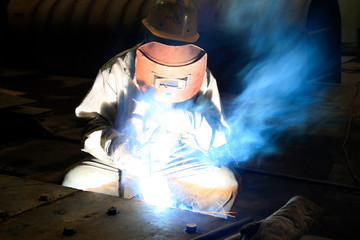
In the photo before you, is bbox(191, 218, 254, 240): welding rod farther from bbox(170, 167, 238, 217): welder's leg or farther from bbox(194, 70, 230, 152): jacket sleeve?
bbox(194, 70, 230, 152): jacket sleeve

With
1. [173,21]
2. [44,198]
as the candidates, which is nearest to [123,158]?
[44,198]

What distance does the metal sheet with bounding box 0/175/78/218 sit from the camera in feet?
4.98

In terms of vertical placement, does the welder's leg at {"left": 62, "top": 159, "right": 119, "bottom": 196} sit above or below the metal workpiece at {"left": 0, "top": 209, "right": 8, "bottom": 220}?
below

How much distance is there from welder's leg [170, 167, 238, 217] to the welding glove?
1067 millimetres

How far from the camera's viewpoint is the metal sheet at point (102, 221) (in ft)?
4.34

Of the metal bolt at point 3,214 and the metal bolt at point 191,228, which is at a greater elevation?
the metal bolt at point 191,228

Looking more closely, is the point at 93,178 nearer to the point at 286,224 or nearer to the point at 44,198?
the point at 44,198

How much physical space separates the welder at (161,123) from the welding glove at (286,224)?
1.06m

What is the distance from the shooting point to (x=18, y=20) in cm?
845

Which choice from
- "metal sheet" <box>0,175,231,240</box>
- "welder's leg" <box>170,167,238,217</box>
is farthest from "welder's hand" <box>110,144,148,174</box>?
"metal sheet" <box>0,175,231,240</box>

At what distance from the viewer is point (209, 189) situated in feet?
7.74

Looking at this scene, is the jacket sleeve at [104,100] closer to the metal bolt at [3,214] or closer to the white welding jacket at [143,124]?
the white welding jacket at [143,124]

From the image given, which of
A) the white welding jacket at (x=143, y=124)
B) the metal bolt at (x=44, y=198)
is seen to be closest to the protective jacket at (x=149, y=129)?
the white welding jacket at (x=143, y=124)

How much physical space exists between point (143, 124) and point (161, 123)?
0.34ft
